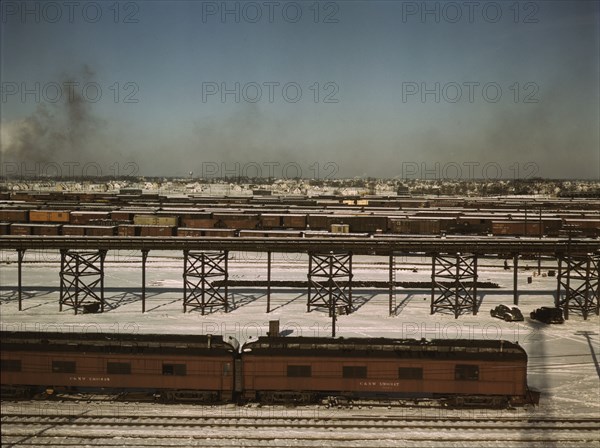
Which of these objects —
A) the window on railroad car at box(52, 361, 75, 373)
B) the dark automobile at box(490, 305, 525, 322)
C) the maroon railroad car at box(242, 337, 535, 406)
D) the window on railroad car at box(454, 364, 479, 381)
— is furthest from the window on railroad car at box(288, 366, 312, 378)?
the dark automobile at box(490, 305, 525, 322)

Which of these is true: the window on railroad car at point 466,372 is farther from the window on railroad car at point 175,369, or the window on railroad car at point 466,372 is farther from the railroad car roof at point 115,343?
the window on railroad car at point 175,369

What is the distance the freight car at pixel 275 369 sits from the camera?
20.2m

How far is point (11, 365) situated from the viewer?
2066 cm

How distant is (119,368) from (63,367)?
2.20 metres

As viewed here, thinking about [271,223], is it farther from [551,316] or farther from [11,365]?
[11,365]

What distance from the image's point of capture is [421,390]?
2050 cm

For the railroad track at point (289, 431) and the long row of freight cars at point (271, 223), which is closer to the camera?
the railroad track at point (289, 431)

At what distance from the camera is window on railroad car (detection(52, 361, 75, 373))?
20594 mm

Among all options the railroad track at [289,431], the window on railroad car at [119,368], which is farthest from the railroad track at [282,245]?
the railroad track at [289,431]

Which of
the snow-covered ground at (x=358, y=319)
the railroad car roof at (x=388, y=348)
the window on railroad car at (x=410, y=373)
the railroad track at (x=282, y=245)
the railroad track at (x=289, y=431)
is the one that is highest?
the railroad track at (x=282, y=245)

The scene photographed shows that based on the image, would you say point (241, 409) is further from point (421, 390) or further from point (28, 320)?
point (28, 320)

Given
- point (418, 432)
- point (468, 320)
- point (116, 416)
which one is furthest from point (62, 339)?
point (468, 320)

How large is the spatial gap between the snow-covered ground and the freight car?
9.11 feet

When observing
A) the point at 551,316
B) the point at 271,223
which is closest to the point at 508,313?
the point at 551,316
